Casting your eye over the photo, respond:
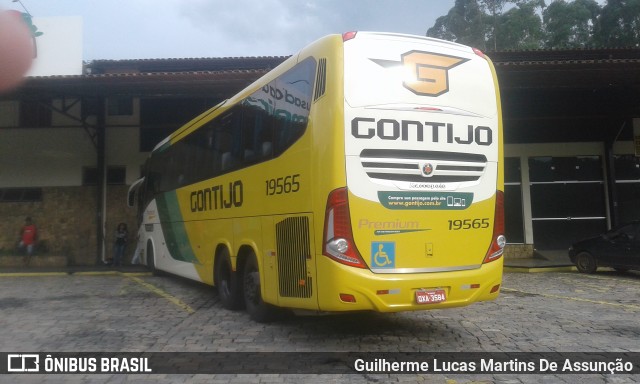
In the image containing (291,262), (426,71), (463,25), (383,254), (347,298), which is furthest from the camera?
(463,25)

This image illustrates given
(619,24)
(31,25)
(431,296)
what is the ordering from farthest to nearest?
(619,24) < (31,25) < (431,296)

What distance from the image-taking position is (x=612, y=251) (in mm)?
13586

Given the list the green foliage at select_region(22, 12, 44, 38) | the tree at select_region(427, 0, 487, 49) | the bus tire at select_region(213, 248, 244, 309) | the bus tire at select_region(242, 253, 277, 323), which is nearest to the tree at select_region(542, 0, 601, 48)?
the tree at select_region(427, 0, 487, 49)

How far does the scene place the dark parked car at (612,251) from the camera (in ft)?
42.8

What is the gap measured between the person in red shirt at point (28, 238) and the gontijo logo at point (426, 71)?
51.5ft

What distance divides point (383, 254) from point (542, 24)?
40.8 metres

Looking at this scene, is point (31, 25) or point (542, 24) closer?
point (31, 25)

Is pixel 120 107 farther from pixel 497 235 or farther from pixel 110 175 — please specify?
pixel 497 235

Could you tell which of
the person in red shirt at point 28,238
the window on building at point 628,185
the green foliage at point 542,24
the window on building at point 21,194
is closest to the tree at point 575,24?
the green foliage at point 542,24

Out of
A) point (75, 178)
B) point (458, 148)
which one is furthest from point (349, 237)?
point (75, 178)

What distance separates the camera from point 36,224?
1908cm

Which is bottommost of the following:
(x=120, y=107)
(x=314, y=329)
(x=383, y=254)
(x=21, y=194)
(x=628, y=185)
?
(x=314, y=329)

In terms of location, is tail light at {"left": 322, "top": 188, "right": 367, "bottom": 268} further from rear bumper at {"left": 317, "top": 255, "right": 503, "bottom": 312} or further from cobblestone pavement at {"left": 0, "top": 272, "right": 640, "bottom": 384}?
cobblestone pavement at {"left": 0, "top": 272, "right": 640, "bottom": 384}

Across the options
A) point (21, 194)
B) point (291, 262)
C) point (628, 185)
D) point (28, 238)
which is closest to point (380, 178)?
point (291, 262)
